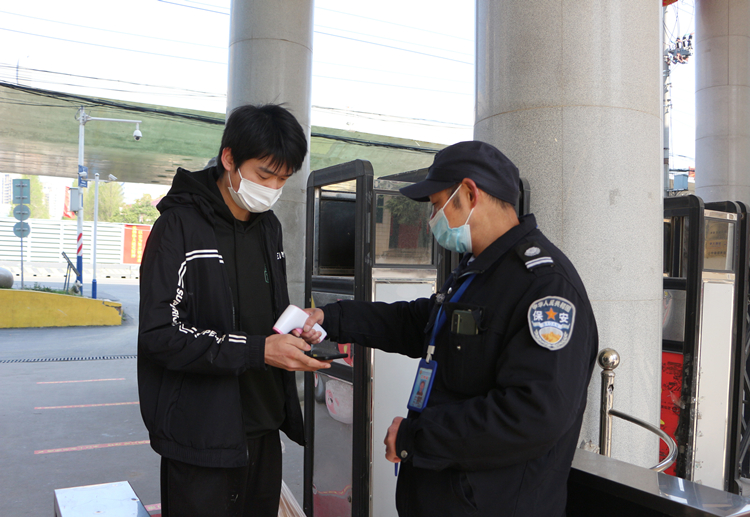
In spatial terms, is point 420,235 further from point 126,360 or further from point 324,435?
point 126,360

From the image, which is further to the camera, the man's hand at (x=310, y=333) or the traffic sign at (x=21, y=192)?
the traffic sign at (x=21, y=192)

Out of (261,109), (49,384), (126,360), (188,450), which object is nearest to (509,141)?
(261,109)

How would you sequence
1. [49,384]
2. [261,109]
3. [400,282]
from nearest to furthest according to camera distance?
[261,109] → [400,282] → [49,384]

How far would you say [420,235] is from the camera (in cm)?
308

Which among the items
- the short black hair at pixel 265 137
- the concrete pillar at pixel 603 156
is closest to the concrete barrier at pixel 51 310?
the short black hair at pixel 265 137

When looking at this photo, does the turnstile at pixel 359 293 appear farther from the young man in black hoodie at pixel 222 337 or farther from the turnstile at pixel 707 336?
the turnstile at pixel 707 336

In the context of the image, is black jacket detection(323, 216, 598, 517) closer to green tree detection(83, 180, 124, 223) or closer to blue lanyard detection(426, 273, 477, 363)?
blue lanyard detection(426, 273, 477, 363)

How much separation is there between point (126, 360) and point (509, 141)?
7.23 meters

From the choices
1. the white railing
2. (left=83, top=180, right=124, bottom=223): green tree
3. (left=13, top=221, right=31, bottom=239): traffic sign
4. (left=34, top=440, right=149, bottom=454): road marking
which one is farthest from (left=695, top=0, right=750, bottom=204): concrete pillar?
(left=83, top=180, right=124, bottom=223): green tree

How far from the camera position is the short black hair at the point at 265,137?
1741 millimetres

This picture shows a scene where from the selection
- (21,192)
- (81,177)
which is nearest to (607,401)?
(21,192)

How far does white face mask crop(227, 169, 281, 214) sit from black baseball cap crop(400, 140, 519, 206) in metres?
0.62

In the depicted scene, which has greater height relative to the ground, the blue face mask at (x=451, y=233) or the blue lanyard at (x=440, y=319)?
the blue face mask at (x=451, y=233)

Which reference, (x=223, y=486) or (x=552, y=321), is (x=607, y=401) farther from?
(x=223, y=486)
